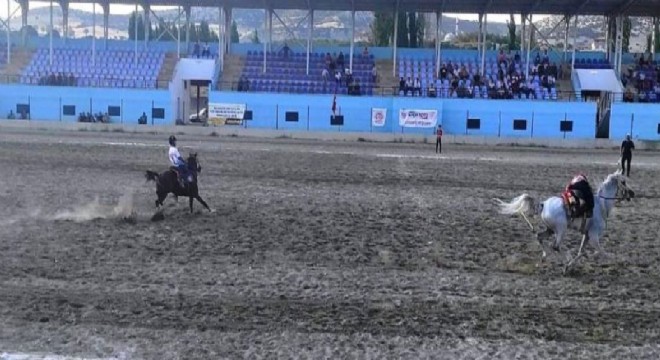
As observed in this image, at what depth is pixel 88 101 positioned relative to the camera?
1972 inches

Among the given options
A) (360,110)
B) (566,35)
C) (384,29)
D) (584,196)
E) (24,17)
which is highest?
(384,29)

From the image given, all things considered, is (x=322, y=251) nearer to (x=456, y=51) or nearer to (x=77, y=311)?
(x=77, y=311)

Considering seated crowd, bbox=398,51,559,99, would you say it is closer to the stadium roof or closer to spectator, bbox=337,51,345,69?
the stadium roof

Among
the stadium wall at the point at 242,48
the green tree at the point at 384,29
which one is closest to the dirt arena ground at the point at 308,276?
the stadium wall at the point at 242,48

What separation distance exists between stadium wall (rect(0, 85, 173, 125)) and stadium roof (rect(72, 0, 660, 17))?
8809 millimetres

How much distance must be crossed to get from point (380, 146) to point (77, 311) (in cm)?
3237

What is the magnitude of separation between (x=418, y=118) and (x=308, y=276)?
3706 cm

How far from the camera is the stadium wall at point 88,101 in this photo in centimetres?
4984

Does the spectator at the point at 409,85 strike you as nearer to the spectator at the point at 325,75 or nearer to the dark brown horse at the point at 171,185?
the spectator at the point at 325,75

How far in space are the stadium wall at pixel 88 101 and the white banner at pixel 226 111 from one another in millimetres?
2541

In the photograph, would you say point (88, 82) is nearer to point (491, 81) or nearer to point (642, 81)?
point (491, 81)

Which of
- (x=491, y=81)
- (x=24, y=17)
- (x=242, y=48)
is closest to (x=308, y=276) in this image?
(x=491, y=81)

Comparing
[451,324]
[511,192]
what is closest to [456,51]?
[511,192]

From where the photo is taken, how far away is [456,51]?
195 ft
